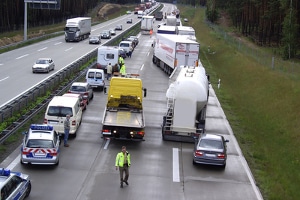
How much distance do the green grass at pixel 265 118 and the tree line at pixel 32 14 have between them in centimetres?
3541

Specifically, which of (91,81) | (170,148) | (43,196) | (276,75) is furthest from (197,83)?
(276,75)

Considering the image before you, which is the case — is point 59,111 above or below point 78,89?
above

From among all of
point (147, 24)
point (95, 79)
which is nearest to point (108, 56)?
point (95, 79)

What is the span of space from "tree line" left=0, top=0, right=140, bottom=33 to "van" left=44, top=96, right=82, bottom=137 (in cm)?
5091

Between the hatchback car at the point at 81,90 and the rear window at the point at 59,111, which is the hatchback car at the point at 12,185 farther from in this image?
the hatchback car at the point at 81,90

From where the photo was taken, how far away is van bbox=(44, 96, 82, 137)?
24.1m

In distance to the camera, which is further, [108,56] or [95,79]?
[108,56]

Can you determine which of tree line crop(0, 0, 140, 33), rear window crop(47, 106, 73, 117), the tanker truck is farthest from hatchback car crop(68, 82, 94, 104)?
tree line crop(0, 0, 140, 33)

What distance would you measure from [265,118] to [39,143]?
17.1 metres

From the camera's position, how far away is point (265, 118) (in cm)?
3228

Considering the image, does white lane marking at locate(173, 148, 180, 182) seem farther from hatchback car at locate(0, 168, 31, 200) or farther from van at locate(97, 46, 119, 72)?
van at locate(97, 46, 119, 72)

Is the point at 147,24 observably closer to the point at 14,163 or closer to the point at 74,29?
the point at 74,29

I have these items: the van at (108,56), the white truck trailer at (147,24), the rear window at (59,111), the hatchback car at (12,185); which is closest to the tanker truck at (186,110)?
the rear window at (59,111)

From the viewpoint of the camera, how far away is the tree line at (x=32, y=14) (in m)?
91.7
